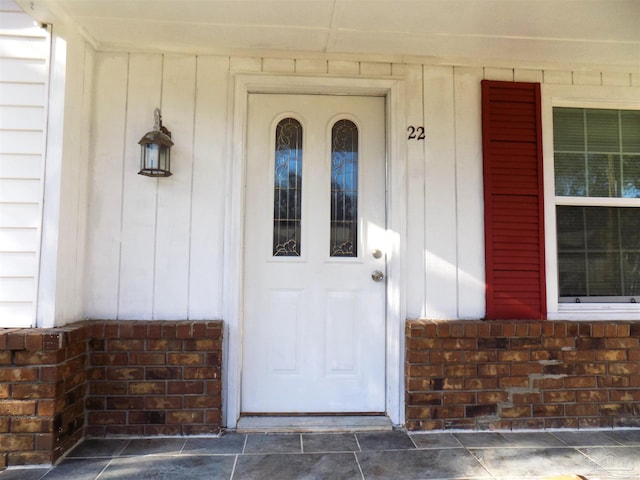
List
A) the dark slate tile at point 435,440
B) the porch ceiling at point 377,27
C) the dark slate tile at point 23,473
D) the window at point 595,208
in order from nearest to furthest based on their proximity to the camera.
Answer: the dark slate tile at point 23,473 < the porch ceiling at point 377,27 < the dark slate tile at point 435,440 < the window at point 595,208

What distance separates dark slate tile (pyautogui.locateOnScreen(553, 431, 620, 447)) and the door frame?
0.94m

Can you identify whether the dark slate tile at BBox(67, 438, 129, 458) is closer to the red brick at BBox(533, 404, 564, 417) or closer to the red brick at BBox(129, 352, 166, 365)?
the red brick at BBox(129, 352, 166, 365)

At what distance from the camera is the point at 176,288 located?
2471 millimetres

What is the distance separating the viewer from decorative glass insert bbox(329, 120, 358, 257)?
8.69ft

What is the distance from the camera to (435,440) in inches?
93.0

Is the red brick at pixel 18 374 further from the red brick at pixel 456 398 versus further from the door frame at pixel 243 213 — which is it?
the red brick at pixel 456 398

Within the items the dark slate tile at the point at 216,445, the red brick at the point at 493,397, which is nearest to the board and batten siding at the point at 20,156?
the dark slate tile at the point at 216,445

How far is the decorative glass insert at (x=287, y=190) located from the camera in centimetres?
263

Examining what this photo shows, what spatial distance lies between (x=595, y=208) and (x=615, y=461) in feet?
4.88

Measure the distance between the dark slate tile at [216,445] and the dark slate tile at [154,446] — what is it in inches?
1.9

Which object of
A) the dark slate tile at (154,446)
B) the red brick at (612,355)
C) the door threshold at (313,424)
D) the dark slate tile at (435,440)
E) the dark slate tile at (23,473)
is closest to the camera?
the dark slate tile at (23,473)

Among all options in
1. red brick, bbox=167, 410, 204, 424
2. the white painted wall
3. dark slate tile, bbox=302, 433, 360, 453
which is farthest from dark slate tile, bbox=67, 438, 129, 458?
dark slate tile, bbox=302, 433, 360, 453

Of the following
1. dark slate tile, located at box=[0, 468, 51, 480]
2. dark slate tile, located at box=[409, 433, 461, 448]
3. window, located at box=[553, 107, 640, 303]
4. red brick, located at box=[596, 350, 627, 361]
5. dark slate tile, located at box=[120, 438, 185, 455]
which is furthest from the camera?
window, located at box=[553, 107, 640, 303]

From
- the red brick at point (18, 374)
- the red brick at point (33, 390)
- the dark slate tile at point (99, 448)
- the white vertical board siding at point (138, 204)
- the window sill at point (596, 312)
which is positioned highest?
the white vertical board siding at point (138, 204)
